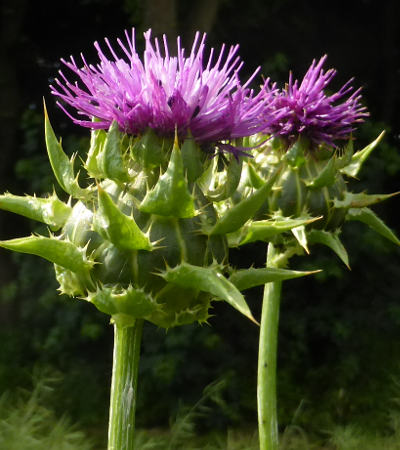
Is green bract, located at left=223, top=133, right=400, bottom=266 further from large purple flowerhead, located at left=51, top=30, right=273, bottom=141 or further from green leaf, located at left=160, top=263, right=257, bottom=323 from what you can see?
green leaf, located at left=160, top=263, right=257, bottom=323

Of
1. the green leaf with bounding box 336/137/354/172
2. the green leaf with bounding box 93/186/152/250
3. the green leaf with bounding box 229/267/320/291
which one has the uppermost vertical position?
the green leaf with bounding box 336/137/354/172

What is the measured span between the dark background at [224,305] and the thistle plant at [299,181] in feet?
10.1

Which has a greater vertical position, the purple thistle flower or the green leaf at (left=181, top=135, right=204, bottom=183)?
the purple thistle flower

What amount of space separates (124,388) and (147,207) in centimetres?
45

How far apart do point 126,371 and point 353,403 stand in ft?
16.4

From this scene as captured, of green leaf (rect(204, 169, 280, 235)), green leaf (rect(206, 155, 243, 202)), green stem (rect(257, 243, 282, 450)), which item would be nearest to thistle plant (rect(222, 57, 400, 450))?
green stem (rect(257, 243, 282, 450))

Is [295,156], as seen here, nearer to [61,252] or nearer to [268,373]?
[268,373]

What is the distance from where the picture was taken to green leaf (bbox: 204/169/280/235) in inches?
53.5

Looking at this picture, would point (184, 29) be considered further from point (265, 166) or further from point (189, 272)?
point (189, 272)

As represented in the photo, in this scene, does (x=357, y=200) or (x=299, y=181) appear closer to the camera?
(x=299, y=181)

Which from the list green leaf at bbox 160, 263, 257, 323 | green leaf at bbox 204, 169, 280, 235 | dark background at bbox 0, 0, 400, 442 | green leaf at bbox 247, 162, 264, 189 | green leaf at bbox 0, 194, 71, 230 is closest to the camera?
green leaf at bbox 160, 263, 257, 323

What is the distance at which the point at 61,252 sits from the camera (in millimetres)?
1346

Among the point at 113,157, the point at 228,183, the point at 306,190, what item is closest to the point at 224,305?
the point at 306,190

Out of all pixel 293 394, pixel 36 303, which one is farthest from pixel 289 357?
pixel 36 303
